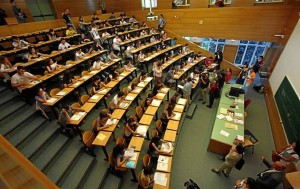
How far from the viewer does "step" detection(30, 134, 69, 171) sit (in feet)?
14.5

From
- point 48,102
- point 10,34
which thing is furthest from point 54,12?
point 48,102

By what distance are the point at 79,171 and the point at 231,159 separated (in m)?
4.56

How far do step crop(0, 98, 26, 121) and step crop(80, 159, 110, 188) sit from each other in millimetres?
3323

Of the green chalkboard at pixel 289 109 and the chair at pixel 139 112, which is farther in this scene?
the chair at pixel 139 112

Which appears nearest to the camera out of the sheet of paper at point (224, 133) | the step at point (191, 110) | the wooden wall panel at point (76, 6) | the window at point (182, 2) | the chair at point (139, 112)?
the sheet of paper at point (224, 133)

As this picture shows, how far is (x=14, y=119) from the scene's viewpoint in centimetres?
518

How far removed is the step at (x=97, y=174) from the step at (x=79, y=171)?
92 mm

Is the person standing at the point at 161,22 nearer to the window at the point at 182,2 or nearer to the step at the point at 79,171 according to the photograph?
the window at the point at 182,2

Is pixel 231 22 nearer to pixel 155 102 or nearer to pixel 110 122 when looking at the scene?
pixel 155 102

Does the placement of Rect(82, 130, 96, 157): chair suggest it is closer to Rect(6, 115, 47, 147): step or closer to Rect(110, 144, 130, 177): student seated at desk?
Rect(110, 144, 130, 177): student seated at desk

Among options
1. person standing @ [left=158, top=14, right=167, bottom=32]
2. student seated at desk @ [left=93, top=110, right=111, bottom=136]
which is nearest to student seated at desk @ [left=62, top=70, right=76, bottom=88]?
student seated at desk @ [left=93, top=110, right=111, bottom=136]

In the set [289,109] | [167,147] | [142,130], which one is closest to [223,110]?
[289,109]

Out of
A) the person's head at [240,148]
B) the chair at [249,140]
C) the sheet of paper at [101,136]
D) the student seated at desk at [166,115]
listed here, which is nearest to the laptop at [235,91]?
the chair at [249,140]

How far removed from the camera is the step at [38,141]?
4.51 meters
